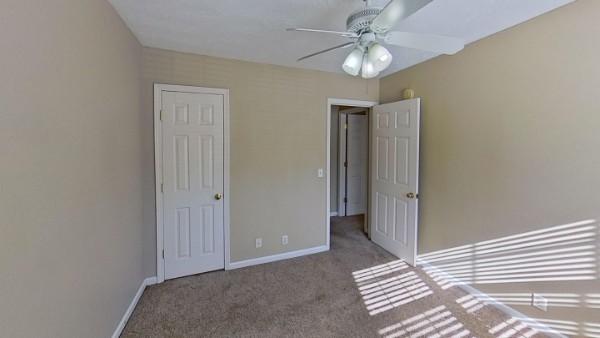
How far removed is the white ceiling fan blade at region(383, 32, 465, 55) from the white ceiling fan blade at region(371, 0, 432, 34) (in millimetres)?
192

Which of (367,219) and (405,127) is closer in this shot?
(405,127)

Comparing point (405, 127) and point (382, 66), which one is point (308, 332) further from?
point (405, 127)

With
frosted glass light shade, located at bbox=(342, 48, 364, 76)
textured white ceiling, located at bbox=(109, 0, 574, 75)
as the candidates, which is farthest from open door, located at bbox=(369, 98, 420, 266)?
frosted glass light shade, located at bbox=(342, 48, 364, 76)

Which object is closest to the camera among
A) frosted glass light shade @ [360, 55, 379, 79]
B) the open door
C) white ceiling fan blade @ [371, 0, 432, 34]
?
white ceiling fan blade @ [371, 0, 432, 34]

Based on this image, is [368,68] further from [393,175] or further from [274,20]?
[393,175]

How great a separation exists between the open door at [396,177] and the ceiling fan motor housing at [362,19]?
1.52 metres

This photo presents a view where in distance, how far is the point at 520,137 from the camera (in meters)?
2.01

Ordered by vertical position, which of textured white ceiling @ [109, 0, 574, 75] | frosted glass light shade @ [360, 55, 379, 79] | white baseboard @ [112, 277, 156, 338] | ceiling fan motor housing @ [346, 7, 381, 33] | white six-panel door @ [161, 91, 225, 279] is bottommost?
white baseboard @ [112, 277, 156, 338]

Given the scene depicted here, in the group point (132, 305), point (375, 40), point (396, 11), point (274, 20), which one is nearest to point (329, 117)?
point (274, 20)

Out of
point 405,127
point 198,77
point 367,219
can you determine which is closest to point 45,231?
point 198,77

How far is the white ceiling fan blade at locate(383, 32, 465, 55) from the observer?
57.9 inches

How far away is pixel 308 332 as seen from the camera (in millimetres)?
1927

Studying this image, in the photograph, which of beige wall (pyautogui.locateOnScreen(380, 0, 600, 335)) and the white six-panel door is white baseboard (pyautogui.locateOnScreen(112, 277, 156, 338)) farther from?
beige wall (pyautogui.locateOnScreen(380, 0, 600, 335))

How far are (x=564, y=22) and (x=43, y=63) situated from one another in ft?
9.93
